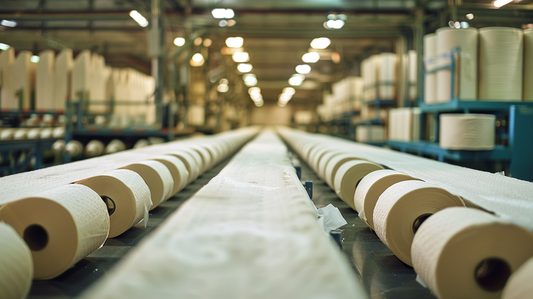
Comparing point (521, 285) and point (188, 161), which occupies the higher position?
point (188, 161)

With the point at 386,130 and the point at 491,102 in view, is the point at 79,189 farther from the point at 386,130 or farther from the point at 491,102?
the point at 386,130

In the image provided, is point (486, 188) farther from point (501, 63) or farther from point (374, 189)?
point (501, 63)

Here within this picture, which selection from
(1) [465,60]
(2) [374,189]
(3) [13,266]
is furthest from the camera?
(1) [465,60]

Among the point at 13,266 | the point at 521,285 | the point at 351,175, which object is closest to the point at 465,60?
the point at 351,175

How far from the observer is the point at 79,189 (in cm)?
206

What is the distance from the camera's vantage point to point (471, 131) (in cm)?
387

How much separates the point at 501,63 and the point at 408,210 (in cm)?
320

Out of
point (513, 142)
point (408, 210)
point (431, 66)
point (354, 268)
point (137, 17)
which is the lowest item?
point (354, 268)

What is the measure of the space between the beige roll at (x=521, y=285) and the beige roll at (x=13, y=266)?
1831mm

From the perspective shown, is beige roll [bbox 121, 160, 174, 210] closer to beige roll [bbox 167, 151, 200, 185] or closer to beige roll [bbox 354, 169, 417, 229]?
beige roll [bbox 167, 151, 200, 185]

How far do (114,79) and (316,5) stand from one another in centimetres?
566

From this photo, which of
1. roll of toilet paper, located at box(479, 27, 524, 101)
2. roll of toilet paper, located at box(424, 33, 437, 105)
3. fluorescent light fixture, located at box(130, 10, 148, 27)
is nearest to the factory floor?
roll of toilet paper, located at box(479, 27, 524, 101)

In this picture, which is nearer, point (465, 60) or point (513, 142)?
point (513, 142)

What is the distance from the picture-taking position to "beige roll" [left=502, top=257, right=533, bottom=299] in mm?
1107
